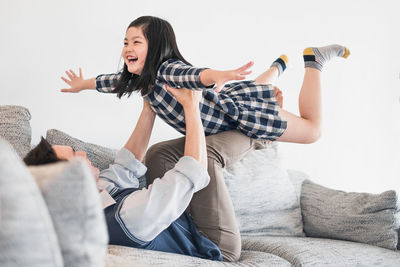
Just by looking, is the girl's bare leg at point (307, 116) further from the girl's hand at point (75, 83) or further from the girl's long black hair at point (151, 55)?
the girl's hand at point (75, 83)

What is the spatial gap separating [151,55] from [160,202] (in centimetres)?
66

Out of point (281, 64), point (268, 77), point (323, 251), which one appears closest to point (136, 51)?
point (268, 77)

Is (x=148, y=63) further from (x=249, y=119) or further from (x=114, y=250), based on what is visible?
(x=114, y=250)

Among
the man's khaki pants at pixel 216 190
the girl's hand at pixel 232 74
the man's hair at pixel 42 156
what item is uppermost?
the girl's hand at pixel 232 74

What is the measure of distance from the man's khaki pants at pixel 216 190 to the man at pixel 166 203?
0.05 metres

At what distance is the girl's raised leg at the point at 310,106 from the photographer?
195cm

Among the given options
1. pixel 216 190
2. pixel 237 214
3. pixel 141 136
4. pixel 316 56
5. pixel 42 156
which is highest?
pixel 316 56

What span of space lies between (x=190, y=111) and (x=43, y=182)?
101 cm

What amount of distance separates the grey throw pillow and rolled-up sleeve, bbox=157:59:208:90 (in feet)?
1.29

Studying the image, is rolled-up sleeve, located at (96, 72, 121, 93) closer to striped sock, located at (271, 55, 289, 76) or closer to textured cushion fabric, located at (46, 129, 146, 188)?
textured cushion fabric, located at (46, 129, 146, 188)

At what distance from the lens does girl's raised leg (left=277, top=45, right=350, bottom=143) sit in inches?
76.6

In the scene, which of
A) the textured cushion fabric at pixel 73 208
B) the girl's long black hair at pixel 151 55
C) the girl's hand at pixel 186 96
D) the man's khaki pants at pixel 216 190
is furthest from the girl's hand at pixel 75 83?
the textured cushion fabric at pixel 73 208

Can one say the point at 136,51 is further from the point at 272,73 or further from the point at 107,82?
the point at 272,73

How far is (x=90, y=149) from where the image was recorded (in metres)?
1.88
